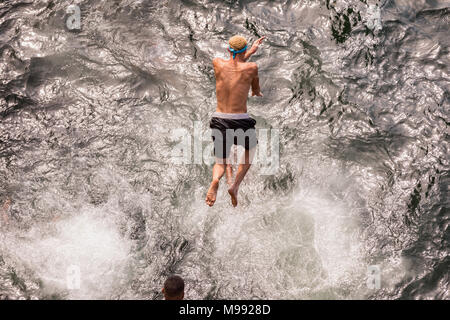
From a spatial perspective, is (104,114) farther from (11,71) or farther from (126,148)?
(11,71)

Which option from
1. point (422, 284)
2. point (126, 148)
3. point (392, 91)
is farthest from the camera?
point (392, 91)

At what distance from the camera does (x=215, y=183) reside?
20.8 ft

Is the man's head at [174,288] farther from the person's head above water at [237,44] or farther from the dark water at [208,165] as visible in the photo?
the person's head above water at [237,44]

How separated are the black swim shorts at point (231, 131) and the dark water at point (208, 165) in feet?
3.24

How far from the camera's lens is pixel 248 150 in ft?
21.3

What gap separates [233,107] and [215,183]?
1050mm

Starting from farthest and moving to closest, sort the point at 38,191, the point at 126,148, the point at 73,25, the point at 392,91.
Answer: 1. the point at 73,25
2. the point at 392,91
3. the point at 126,148
4. the point at 38,191

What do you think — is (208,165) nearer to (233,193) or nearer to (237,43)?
(233,193)

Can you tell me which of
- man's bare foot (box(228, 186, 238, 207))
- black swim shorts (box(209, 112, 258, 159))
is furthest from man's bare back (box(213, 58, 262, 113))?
man's bare foot (box(228, 186, 238, 207))

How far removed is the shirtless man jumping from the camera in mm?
6195

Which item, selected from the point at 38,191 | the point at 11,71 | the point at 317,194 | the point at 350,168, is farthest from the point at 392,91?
the point at 11,71

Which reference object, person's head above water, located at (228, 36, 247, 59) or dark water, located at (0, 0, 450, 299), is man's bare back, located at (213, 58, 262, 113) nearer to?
person's head above water, located at (228, 36, 247, 59)

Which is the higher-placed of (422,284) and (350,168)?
(350,168)

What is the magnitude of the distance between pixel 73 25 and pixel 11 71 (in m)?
1.51
